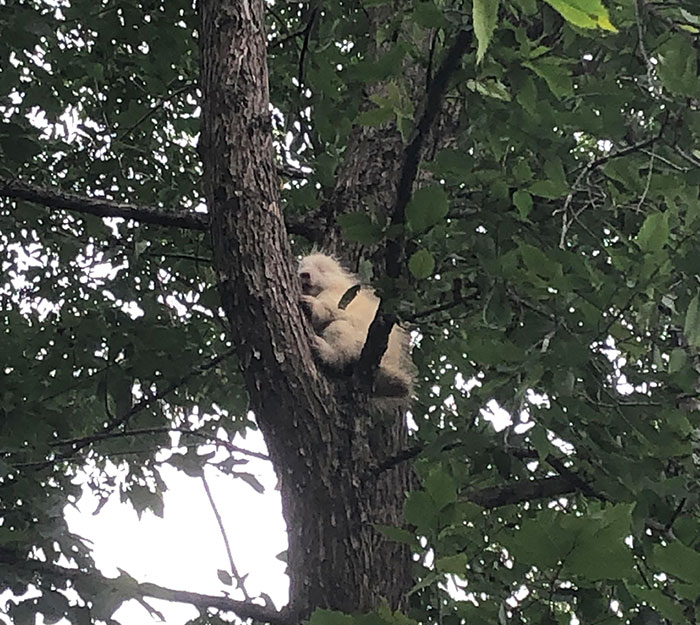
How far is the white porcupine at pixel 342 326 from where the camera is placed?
9.43 ft

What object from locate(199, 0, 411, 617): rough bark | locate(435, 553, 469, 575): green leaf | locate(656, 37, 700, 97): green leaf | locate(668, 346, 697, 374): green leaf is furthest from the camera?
locate(199, 0, 411, 617): rough bark

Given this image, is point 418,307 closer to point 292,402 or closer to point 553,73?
point 292,402

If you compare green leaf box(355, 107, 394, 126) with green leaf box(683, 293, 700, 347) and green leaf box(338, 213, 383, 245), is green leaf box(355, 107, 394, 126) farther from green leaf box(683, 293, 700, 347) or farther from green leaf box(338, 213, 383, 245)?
green leaf box(683, 293, 700, 347)

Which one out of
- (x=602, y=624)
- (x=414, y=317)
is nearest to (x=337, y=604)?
(x=414, y=317)

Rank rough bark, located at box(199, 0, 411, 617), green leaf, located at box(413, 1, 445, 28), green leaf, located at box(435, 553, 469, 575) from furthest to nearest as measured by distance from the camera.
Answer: rough bark, located at box(199, 0, 411, 617) < green leaf, located at box(413, 1, 445, 28) < green leaf, located at box(435, 553, 469, 575)

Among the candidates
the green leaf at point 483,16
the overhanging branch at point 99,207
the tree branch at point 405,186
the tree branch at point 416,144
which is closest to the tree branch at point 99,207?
the overhanging branch at point 99,207

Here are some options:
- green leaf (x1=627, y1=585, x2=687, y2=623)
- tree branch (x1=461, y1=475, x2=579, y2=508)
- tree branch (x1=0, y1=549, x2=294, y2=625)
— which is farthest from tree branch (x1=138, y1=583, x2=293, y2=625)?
green leaf (x1=627, y1=585, x2=687, y2=623)

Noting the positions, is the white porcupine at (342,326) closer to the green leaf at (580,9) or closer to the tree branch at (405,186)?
the tree branch at (405,186)

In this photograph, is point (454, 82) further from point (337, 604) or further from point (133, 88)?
point (133, 88)

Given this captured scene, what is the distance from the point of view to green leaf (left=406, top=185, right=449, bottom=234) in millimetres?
1822

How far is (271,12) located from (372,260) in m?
1.70

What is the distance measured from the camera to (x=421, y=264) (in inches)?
74.4

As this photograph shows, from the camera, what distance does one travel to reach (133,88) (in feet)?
12.7

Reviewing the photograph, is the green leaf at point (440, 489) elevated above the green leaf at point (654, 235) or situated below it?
below
